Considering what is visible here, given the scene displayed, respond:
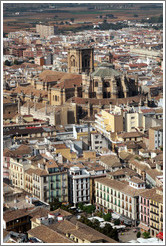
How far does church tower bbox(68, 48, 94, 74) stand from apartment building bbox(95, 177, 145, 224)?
75.7 feet

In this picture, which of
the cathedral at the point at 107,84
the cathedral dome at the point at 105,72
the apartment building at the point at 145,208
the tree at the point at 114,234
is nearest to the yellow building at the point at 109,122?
the cathedral at the point at 107,84

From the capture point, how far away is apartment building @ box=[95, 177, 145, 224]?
2995 centimetres

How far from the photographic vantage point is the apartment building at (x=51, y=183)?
31.7 metres

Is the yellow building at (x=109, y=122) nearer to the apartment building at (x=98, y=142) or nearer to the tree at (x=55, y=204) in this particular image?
the apartment building at (x=98, y=142)

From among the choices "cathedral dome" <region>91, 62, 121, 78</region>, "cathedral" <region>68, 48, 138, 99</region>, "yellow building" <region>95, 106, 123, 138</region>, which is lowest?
"yellow building" <region>95, 106, 123, 138</region>

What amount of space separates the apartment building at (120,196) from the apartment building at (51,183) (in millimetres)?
1428

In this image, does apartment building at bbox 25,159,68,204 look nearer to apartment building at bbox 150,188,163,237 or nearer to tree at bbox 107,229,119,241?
apartment building at bbox 150,188,163,237

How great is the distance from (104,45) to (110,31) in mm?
24428

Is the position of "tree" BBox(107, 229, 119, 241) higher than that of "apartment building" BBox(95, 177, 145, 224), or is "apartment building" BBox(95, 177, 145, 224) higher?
"apartment building" BBox(95, 177, 145, 224)

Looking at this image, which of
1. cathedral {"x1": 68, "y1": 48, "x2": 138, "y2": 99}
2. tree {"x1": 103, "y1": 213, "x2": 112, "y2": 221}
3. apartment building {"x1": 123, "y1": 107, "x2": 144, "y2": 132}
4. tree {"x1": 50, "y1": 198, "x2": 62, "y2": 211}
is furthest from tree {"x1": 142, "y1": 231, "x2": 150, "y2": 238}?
cathedral {"x1": 68, "y1": 48, "x2": 138, "y2": 99}

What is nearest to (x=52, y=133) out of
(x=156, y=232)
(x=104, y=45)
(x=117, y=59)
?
(x=156, y=232)

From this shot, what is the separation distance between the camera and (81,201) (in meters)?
32.2

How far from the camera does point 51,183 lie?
Answer: 31797 mm

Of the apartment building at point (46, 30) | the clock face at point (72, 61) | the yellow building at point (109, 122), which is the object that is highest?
the apartment building at point (46, 30)
